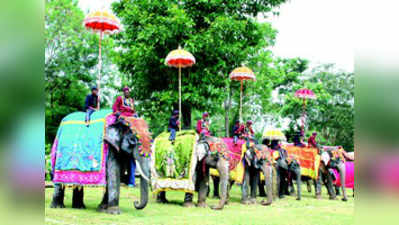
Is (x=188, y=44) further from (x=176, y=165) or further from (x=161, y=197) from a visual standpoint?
(x=161, y=197)

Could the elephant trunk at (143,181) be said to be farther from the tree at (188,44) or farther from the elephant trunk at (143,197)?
the tree at (188,44)

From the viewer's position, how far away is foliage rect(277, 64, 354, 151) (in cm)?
2706

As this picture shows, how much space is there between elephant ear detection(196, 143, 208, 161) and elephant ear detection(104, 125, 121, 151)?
9.11 ft

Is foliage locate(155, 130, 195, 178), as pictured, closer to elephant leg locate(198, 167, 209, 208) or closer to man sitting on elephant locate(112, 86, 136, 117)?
elephant leg locate(198, 167, 209, 208)

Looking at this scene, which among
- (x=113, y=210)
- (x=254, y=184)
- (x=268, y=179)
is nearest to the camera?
(x=113, y=210)

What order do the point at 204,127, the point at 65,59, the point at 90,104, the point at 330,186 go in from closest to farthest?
the point at 90,104 → the point at 204,127 → the point at 330,186 → the point at 65,59

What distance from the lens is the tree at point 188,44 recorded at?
14.5m

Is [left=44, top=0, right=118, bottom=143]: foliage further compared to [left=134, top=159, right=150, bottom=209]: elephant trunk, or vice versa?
[left=44, top=0, right=118, bottom=143]: foliage

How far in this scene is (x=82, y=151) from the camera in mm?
8148

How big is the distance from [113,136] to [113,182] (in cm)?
96

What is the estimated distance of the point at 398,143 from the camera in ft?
5.00

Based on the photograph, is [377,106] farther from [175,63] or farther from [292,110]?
[292,110]

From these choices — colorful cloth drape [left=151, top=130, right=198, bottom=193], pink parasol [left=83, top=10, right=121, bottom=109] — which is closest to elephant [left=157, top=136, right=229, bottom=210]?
colorful cloth drape [left=151, top=130, right=198, bottom=193]

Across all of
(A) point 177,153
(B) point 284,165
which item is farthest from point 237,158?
(B) point 284,165
